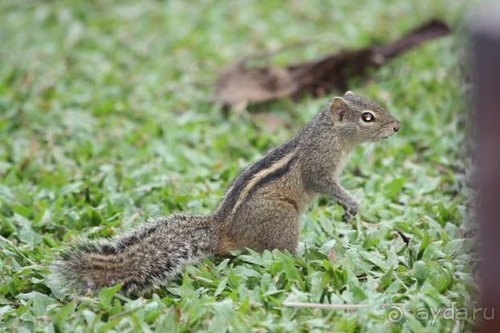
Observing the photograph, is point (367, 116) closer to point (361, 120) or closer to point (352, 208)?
point (361, 120)

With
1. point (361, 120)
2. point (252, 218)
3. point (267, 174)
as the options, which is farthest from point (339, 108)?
point (252, 218)

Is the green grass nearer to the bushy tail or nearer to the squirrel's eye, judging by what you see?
the bushy tail

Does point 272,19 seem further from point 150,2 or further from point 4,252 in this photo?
point 4,252

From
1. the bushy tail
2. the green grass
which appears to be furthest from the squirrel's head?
the bushy tail

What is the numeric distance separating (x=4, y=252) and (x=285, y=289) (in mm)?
1898

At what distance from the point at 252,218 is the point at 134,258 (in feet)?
2.70

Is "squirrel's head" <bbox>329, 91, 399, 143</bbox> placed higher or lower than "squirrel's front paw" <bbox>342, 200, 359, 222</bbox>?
higher

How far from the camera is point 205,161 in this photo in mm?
7375

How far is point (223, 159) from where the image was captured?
7.50 metres

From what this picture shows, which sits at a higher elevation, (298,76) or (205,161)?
(298,76)

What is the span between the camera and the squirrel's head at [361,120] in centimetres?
591

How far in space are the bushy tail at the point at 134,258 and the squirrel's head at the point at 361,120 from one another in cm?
143

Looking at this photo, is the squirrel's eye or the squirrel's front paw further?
the squirrel's eye

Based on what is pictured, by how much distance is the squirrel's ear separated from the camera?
5.90m
